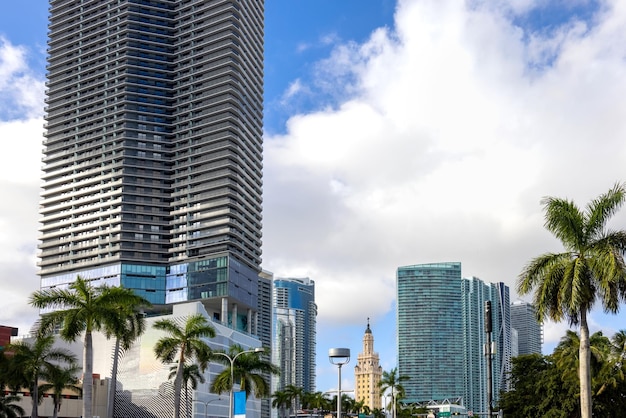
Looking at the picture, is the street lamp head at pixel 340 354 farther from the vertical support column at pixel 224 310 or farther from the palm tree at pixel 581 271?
the vertical support column at pixel 224 310

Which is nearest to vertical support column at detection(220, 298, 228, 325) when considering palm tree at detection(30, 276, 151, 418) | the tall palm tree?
the tall palm tree

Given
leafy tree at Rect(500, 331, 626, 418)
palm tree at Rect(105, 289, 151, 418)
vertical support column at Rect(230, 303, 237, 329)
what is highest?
vertical support column at Rect(230, 303, 237, 329)

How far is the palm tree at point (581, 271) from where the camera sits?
31000 mm

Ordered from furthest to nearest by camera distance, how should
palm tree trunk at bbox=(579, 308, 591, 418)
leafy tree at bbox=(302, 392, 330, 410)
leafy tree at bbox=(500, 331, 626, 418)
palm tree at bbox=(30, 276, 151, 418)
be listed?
1. leafy tree at bbox=(302, 392, 330, 410)
2. leafy tree at bbox=(500, 331, 626, 418)
3. palm tree at bbox=(30, 276, 151, 418)
4. palm tree trunk at bbox=(579, 308, 591, 418)

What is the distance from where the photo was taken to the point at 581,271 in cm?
3138

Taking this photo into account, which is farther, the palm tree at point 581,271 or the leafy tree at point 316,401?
the leafy tree at point 316,401

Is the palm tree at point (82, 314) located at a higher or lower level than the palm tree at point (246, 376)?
higher

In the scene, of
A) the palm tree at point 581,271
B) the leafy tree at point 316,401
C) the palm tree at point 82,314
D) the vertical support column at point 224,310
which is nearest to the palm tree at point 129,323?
the palm tree at point 82,314

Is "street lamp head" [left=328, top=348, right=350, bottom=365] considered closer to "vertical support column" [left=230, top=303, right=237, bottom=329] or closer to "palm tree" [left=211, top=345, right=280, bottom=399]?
"palm tree" [left=211, top=345, right=280, bottom=399]

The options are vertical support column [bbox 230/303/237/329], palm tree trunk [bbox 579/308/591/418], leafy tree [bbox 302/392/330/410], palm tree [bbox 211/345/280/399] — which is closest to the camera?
palm tree trunk [bbox 579/308/591/418]

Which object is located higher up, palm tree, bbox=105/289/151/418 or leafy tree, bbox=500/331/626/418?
palm tree, bbox=105/289/151/418

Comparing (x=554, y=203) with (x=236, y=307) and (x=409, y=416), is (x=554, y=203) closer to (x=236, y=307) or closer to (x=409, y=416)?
(x=409, y=416)

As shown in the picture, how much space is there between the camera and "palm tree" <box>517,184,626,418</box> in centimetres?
3100

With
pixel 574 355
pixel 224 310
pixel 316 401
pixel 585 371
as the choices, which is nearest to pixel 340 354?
pixel 585 371
